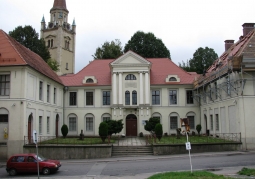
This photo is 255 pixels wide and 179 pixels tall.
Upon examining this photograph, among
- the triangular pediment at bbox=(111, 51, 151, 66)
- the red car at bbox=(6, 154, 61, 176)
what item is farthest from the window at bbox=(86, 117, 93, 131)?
the red car at bbox=(6, 154, 61, 176)

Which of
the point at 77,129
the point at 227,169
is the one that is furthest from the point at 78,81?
the point at 227,169

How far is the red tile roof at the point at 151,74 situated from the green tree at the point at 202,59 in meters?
23.0

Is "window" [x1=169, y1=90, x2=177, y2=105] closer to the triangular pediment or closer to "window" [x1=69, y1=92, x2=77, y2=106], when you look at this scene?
the triangular pediment

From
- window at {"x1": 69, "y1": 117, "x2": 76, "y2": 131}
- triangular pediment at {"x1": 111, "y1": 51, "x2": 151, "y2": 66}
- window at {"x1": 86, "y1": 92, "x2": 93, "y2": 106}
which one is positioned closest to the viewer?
triangular pediment at {"x1": 111, "y1": 51, "x2": 151, "y2": 66}

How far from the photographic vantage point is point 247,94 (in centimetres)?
2912

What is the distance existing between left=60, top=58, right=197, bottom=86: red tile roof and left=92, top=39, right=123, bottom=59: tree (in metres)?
13.9

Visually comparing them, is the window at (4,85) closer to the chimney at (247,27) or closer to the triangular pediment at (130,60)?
the triangular pediment at (130,60)

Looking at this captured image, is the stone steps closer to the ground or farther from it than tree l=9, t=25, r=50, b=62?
closer to the ground

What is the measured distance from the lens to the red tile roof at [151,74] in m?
44.0

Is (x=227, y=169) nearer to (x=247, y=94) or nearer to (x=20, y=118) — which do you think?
(x=247, y=94)

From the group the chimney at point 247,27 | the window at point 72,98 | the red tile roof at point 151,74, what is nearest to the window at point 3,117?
the window at point 72,98

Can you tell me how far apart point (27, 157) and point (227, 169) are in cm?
1342

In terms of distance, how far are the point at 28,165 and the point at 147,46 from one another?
43181 millimetres

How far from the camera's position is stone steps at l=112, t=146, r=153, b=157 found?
2828 cm
